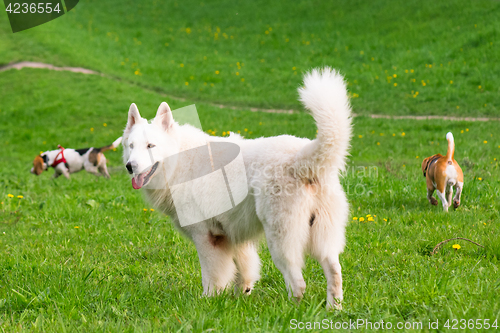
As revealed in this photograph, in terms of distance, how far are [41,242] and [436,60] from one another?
1506 cm

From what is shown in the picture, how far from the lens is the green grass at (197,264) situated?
9.58 ft

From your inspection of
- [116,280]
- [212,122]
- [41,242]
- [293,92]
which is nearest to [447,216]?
[116,280]

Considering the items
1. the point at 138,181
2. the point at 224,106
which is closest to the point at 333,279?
the point at 138,181

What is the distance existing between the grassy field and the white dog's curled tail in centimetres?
100

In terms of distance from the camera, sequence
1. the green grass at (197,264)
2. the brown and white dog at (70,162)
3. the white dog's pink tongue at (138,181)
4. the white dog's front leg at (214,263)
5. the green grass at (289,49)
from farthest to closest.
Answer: the green grass at (289,49) → the brown and white dog at (70,162) → the white dog's front leg at (214,263) → the white dog's pink tongue at (138,181) → the green grass at (197,264)

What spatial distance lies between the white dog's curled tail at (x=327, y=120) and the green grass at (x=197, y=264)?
3.24ft

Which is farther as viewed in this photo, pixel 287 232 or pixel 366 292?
pixel 366 292

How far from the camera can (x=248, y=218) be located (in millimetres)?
3365

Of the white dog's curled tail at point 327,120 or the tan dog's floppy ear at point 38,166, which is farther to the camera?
the tan dog's floppy ear at point 38,166

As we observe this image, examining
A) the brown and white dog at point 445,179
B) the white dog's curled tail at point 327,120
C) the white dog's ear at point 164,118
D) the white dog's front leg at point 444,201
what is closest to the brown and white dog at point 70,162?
the white dog's ear at point 164,118

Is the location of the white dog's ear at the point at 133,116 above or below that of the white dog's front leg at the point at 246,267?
above

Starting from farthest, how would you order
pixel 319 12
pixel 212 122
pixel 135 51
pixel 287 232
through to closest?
pixel 319 12 < pixel 135 51 < pixel 212 122 < pixel 287 232

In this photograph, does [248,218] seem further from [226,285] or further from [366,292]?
[366,292]

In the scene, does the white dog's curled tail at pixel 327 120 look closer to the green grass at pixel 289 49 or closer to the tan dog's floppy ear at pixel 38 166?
the tan dog's floppy ear at pixel 38 166
